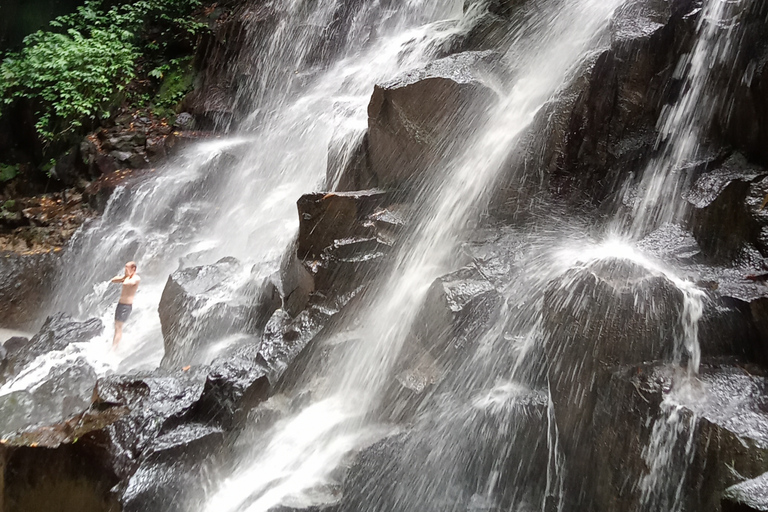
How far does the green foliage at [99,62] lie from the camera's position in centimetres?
1175

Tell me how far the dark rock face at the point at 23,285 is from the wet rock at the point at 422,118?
7500 mm

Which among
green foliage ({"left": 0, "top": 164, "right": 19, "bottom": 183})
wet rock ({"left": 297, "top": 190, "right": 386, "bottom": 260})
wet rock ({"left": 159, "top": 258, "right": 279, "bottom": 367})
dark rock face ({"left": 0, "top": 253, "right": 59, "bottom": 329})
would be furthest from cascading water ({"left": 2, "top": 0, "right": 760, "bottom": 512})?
green foliage ({"left": 0, "top": 164, "right": 19, "bottom": 183})

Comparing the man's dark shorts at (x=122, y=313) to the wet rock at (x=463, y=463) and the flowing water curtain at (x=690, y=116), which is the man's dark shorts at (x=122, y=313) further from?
the flowing water curtain at (x=690, y=116)

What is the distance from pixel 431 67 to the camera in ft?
21.9

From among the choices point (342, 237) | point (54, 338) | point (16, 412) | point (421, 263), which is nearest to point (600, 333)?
point (421, 263)

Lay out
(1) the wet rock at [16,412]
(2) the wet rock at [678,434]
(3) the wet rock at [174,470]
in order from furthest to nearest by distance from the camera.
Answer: (1) the wet rock at [16,412], (3) the wet rock at [174,470], (2) the wet rock at [678,434]

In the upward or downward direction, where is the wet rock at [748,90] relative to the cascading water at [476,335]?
upward

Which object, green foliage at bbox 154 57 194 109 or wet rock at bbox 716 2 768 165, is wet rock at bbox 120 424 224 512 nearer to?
wet rock at bbox 716 2 768 165

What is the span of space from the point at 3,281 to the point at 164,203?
327cm

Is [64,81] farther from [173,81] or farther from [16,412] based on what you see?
[16,412]

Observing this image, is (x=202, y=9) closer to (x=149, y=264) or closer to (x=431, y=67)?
(x=149, y=264)

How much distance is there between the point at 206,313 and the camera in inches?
258

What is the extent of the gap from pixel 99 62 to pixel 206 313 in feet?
30.1

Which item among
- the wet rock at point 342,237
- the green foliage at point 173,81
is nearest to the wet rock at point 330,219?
the wet rock at point 342,237
